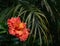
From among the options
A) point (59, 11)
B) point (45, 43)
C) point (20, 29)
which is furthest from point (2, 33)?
point (59, 11)

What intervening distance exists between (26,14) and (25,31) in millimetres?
363

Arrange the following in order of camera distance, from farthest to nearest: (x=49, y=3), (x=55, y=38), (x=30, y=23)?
(x=55, y=38), (x=49, y=3), (x=30, y=23)

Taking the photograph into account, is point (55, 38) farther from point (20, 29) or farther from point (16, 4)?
point (20, 29)

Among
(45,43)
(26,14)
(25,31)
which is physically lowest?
(45,43)

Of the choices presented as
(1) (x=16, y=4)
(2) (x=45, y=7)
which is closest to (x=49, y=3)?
(2) (x=45, y=7)

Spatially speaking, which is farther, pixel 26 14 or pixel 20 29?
pixel 26 14

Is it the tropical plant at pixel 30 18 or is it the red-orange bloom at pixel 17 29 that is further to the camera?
the tropical plant at pixel 30 18

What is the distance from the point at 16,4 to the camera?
82.7 inches

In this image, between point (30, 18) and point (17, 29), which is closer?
point (17, 29)

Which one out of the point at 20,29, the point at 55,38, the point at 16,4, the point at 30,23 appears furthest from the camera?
the point at 55,38

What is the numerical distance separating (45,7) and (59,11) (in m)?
0.17

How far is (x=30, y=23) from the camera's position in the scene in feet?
6.33

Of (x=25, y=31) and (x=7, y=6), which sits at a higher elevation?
(x=7, y=6)

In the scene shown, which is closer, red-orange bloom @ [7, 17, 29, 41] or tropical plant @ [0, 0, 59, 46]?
red-orange bloom @ [7, 17, 29, 41]
